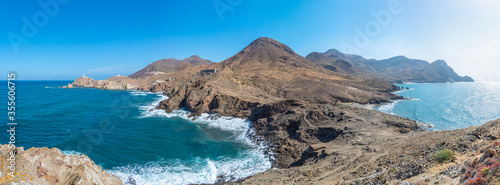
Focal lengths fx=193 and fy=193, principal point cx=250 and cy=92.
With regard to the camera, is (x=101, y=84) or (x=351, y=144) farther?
(x=101, y=84)

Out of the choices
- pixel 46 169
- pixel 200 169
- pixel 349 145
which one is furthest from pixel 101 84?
pixel 349 145

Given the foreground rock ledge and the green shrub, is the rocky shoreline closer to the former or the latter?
the green shrub

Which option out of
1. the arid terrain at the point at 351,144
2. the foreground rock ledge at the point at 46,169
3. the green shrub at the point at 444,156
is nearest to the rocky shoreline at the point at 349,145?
the arid terrain at the point at 351,144

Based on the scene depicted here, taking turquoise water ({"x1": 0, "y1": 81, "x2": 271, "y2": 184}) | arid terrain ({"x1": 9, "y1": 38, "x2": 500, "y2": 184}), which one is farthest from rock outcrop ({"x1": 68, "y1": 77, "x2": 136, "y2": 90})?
turquoise water ({"x1": 0, "y1": 81, "x2": 271, "y2": 184})

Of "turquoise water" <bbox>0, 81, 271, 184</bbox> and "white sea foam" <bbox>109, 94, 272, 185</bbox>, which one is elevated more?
"turquoise water" <bbox>0, 81, 271, 184</bbox>

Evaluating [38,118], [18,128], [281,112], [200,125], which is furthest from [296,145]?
[38,118]

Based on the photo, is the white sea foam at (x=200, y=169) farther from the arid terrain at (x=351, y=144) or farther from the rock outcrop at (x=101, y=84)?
the rock outcrop at (x=101, y=84)

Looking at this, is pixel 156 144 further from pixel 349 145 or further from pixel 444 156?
pixel 444 156
